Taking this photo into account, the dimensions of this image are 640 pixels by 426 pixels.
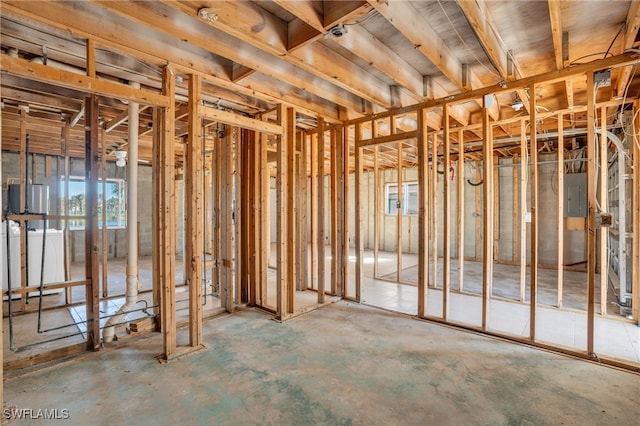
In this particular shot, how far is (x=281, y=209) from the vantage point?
12.7 ft

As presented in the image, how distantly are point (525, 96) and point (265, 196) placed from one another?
347 centimetres

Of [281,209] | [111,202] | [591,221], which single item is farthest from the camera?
[111,202]

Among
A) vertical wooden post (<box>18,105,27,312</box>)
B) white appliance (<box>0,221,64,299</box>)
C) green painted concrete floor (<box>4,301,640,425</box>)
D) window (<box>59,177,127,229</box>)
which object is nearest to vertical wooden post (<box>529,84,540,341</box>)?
green painted concrete floor (<box>4,301,640,425</box>)

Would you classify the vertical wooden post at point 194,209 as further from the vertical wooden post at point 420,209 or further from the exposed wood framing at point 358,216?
the vertical wooden post at point 420,209

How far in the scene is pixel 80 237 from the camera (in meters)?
7.95

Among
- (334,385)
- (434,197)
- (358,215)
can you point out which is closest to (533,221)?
(434,197)

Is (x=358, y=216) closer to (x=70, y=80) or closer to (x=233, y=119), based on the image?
(x=233, y=119)

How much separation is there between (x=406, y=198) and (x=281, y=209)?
6.69 meters

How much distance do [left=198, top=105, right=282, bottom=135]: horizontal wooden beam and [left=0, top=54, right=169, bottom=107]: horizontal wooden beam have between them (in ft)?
1.19

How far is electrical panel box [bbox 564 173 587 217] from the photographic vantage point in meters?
5.38

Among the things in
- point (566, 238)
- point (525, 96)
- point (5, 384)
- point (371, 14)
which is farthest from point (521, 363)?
point (566, 238)

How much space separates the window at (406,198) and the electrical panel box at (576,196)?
13.2 feet

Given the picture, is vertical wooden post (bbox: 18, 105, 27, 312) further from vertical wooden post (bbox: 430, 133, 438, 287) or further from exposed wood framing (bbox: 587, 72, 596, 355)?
exposed wood framing (bbox: 587, 72, 596, 355)

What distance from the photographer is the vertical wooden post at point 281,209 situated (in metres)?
3.85
